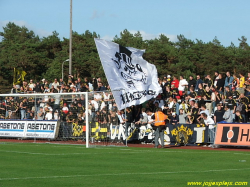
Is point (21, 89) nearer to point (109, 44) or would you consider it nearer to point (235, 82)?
point (109, 44)

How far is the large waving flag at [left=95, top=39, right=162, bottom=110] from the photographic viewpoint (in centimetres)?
2839

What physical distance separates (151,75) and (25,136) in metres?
8.27

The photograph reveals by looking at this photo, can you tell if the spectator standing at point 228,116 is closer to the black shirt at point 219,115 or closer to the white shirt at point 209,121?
the black shirt at point 219,115

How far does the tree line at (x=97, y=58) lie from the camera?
92562mm

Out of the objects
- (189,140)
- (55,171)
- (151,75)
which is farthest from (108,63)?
(55,171)

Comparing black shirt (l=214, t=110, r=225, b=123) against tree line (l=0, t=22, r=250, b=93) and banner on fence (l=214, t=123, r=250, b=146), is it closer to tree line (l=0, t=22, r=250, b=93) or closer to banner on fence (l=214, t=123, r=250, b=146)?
banner on fence (l=214, t=123, r=250, b=146)

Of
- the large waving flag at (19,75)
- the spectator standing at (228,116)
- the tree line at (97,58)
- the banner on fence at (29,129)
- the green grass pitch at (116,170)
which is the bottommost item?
the green grass pitch at (116,170)

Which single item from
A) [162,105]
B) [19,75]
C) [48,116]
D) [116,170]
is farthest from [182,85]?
[19,75]

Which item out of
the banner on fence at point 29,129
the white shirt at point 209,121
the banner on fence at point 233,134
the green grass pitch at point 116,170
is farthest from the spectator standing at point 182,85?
the green grass pitch at point 116,170

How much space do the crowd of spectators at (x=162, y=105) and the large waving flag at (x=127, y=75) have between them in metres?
0.69

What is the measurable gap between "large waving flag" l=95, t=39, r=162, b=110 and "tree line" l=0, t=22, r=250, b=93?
188ft

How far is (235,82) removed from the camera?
1176 inches

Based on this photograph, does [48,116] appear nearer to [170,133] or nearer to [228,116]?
[170,133]

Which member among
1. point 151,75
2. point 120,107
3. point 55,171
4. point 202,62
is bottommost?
point 55,171
